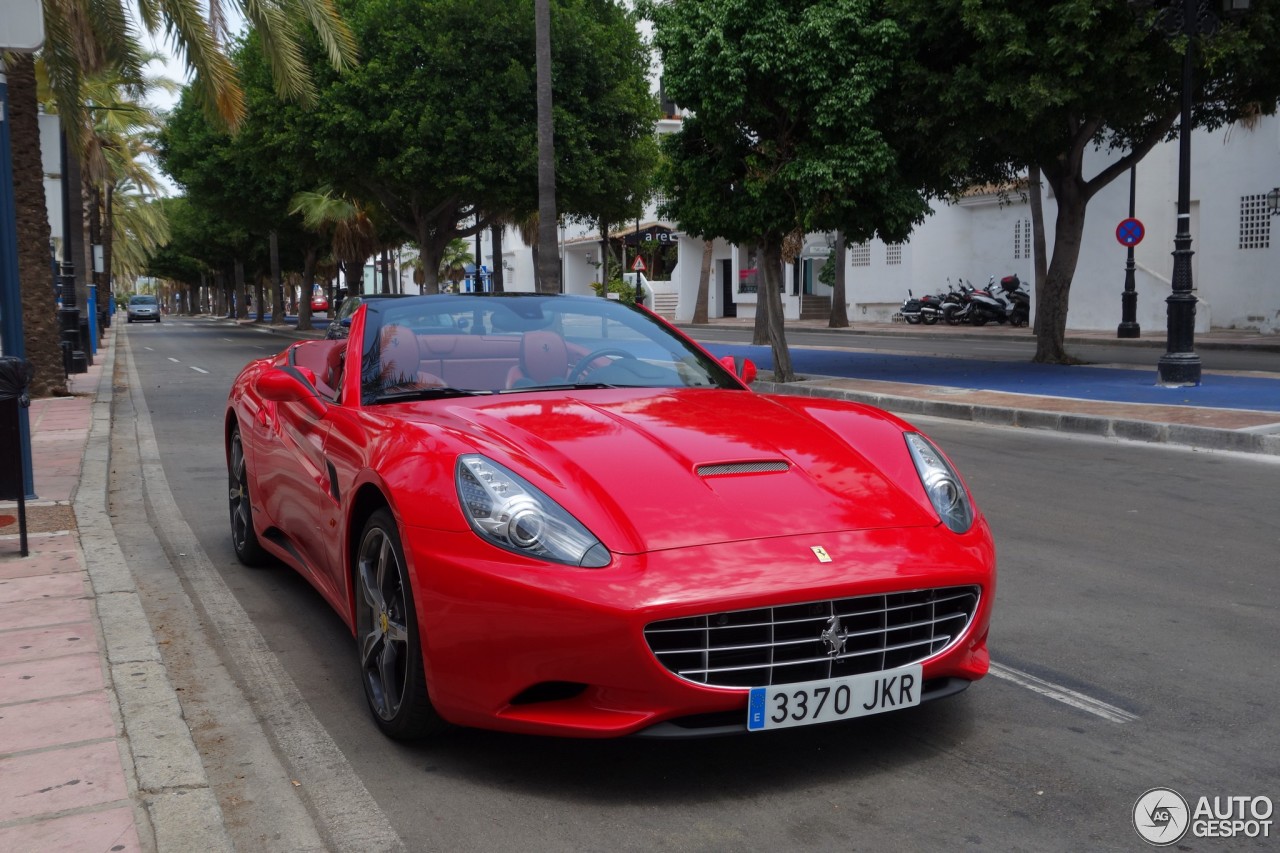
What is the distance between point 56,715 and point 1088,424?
33.3 feet

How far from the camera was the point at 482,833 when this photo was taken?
3182mm

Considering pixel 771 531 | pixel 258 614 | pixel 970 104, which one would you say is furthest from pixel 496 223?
pixel 771 531

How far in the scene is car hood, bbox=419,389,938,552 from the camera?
342cm

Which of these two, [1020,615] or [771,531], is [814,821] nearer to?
[771,531]

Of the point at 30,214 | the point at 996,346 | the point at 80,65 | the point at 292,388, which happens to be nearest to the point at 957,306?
the point at 996,346

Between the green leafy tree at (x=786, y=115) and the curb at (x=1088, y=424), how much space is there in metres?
3.33

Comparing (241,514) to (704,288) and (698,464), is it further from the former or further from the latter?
(704,288)

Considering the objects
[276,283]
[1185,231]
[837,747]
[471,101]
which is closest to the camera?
[837,747]

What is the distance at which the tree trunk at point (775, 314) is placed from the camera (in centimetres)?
1814

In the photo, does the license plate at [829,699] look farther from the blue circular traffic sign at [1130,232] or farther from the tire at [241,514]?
the blue circular traffic sign at [1130,232]

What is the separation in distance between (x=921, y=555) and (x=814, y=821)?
79cm

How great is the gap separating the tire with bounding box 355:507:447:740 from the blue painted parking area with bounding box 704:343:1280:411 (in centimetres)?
1092

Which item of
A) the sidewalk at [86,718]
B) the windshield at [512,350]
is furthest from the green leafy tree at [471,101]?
the windshield at [512,350]
